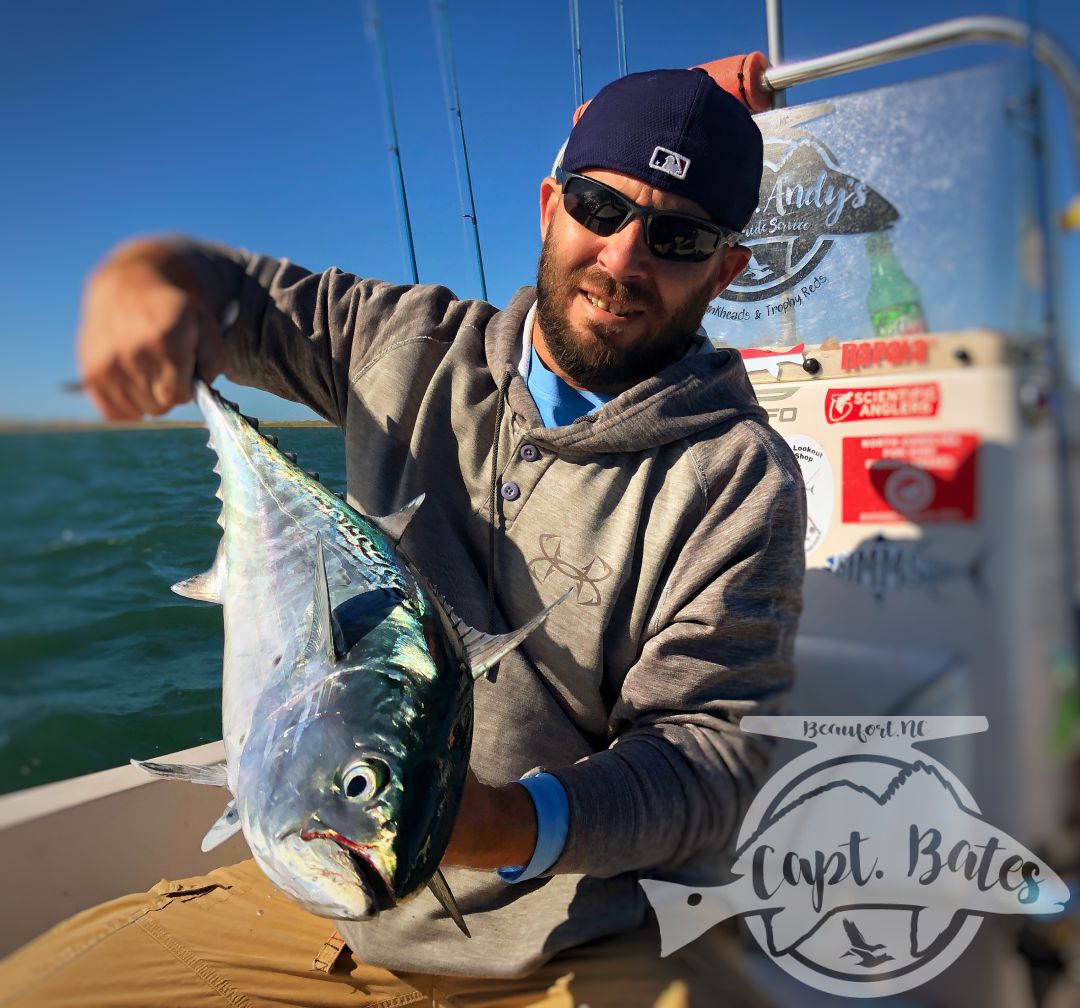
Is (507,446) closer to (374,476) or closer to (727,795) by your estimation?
(374,476)

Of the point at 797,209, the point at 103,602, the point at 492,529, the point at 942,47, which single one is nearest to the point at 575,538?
the point at 492,529

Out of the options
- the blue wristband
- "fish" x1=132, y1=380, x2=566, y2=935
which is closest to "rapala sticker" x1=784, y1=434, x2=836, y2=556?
the blue wristband

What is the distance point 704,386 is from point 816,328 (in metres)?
0.75

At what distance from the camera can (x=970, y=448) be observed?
6.42ft

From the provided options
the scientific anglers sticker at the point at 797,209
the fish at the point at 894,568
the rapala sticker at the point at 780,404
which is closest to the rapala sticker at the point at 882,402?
the rapala sticker at the point at 780,404

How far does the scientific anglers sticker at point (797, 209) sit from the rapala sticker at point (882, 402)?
45cm

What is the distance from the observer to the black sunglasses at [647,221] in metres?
1.71

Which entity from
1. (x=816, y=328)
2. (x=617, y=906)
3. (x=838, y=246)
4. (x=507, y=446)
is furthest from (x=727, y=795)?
(x=838, y=246)

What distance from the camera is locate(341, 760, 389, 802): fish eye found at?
0.93 metres

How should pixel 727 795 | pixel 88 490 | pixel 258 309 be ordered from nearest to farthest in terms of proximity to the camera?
pixel 88 490, pixel 727 795, pixel 258 309

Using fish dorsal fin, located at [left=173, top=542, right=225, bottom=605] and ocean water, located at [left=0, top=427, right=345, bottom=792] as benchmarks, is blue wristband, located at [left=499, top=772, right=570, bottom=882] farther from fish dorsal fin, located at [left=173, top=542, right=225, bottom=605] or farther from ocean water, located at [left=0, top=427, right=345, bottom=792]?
ocean water, located at [left=0, top=427, right=345, bottom=792]

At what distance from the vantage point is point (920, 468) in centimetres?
205

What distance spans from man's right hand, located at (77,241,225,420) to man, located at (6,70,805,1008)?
145mm

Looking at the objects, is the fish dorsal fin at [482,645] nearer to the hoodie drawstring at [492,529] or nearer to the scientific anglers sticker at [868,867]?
the hoodie drawstring at [492,529]
